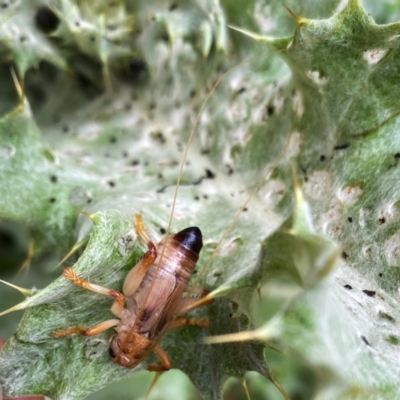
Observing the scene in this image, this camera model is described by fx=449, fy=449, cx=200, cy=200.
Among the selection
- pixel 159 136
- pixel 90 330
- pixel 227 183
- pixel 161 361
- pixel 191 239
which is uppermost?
pixel 159 136

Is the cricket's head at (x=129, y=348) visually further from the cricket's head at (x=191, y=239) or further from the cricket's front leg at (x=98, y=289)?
the cricket's head at (x=191, y=239)

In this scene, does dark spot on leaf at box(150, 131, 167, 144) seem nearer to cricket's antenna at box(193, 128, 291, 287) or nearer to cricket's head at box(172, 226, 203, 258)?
cricket's antenna at box(193, 128, 291, 287)

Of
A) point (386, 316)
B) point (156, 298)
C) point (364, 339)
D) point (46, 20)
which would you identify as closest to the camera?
point (364, 339)

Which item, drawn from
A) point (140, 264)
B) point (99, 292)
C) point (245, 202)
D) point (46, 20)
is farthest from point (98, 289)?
point (46, 20)

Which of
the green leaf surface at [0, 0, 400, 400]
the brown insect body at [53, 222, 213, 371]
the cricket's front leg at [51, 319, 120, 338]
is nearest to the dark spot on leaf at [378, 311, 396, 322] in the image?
the green leaf surface at [0, 0, 400, 400]

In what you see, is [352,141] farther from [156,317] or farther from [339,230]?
[156,317]

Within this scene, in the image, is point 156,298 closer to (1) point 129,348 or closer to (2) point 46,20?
(1) point 129,348

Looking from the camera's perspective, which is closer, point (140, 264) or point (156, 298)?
point (140, 264)

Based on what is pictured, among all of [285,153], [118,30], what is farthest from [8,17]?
[285,153]
